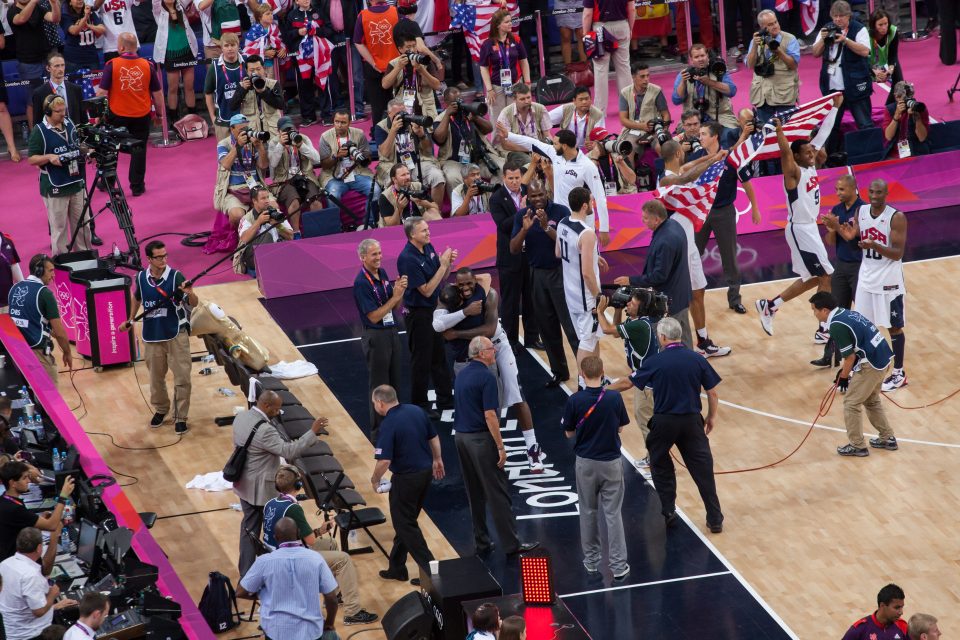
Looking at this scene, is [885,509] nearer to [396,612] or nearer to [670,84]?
[396,612]

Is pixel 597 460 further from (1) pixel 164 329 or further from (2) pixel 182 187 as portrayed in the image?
(2) pixel 182 187

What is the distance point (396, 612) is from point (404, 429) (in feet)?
4.42

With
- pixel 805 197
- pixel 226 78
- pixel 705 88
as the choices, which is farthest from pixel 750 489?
pixel 226 78

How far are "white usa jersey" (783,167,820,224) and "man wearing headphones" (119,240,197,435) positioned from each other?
562 cm

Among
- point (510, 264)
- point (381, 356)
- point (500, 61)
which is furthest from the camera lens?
point (500, 61)

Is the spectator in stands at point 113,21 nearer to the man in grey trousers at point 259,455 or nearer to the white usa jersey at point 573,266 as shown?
the white usa jersey at point 573,266

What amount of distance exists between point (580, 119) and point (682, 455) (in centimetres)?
638

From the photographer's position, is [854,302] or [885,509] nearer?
[885,509]

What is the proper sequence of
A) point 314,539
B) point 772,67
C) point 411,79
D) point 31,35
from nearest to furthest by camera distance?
point 314,539
point 411,79
point 772,67
point 31,35

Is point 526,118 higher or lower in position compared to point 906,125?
higher

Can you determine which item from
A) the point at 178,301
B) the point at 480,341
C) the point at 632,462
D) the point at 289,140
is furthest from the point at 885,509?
the point at 289,140

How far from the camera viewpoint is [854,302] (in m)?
13.9

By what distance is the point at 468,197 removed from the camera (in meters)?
16.5

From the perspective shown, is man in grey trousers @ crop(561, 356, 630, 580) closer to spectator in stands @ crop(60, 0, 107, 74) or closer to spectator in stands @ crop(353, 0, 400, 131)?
spectator in stands @ crop(353, 0, 400, 131)
